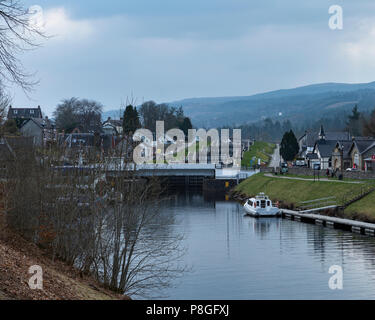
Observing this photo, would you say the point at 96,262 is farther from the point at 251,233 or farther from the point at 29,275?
the point at 251,233

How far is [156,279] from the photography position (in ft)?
117

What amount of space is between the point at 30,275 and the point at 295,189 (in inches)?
2672

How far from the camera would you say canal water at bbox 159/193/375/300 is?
112ft

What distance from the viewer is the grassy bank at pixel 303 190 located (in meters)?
64.1

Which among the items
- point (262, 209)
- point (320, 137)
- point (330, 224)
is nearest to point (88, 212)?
point (330, 224)

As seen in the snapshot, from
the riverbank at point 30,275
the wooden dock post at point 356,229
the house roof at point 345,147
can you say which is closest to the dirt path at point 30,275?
the riverbank at point 30,275

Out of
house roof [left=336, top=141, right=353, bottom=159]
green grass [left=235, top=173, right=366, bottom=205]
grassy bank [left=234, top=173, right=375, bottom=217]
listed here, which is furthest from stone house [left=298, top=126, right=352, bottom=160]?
green grass [left=235, top=173, right=366, bottom=205]

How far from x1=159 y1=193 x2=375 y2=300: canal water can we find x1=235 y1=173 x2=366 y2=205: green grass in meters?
9.29

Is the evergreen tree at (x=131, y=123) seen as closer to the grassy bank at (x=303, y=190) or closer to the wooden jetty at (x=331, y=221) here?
the wooden jetty at (x=331, y=221)

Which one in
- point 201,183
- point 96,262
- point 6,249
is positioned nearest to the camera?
point 6,249

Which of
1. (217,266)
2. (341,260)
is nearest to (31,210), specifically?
(217,266)

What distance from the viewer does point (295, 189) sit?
289 ft
